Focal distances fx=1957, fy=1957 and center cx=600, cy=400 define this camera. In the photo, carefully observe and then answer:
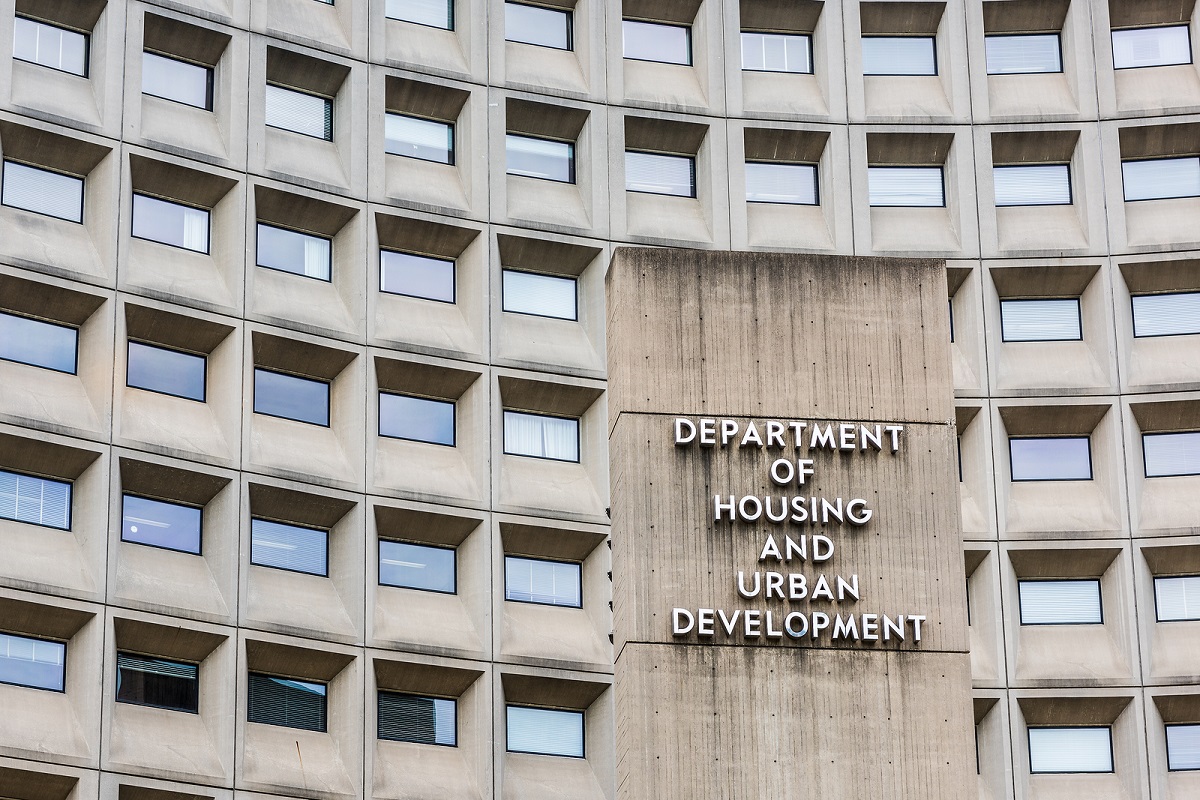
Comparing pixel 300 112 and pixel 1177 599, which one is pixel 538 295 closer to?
pixel 300 112

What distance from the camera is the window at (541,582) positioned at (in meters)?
43.2

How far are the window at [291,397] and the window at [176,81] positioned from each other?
608 cm

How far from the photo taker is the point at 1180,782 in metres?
43.6

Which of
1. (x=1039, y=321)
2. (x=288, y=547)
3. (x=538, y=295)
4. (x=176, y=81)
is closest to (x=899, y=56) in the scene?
(x=1039, y=321)

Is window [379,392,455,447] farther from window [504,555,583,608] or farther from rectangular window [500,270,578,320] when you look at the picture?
window [504,555,583,608]

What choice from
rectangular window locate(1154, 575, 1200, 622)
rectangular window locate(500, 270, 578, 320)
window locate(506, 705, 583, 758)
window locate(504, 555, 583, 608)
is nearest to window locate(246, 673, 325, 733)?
window locate(506, 705, 583, 758)

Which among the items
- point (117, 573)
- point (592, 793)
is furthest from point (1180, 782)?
point (117, 573)

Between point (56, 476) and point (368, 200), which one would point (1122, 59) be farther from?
point (56, 476)

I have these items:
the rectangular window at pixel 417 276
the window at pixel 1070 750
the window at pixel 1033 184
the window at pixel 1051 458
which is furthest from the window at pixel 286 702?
the window at pixel 1033 184

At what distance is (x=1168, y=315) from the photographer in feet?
153

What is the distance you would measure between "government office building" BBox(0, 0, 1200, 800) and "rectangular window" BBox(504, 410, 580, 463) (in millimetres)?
88

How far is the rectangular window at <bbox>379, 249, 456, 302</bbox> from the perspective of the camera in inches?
1731

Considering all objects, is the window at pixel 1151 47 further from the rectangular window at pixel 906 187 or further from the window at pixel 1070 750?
the window at pixel 1070 750

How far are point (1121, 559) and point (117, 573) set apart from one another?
22.3 metres
